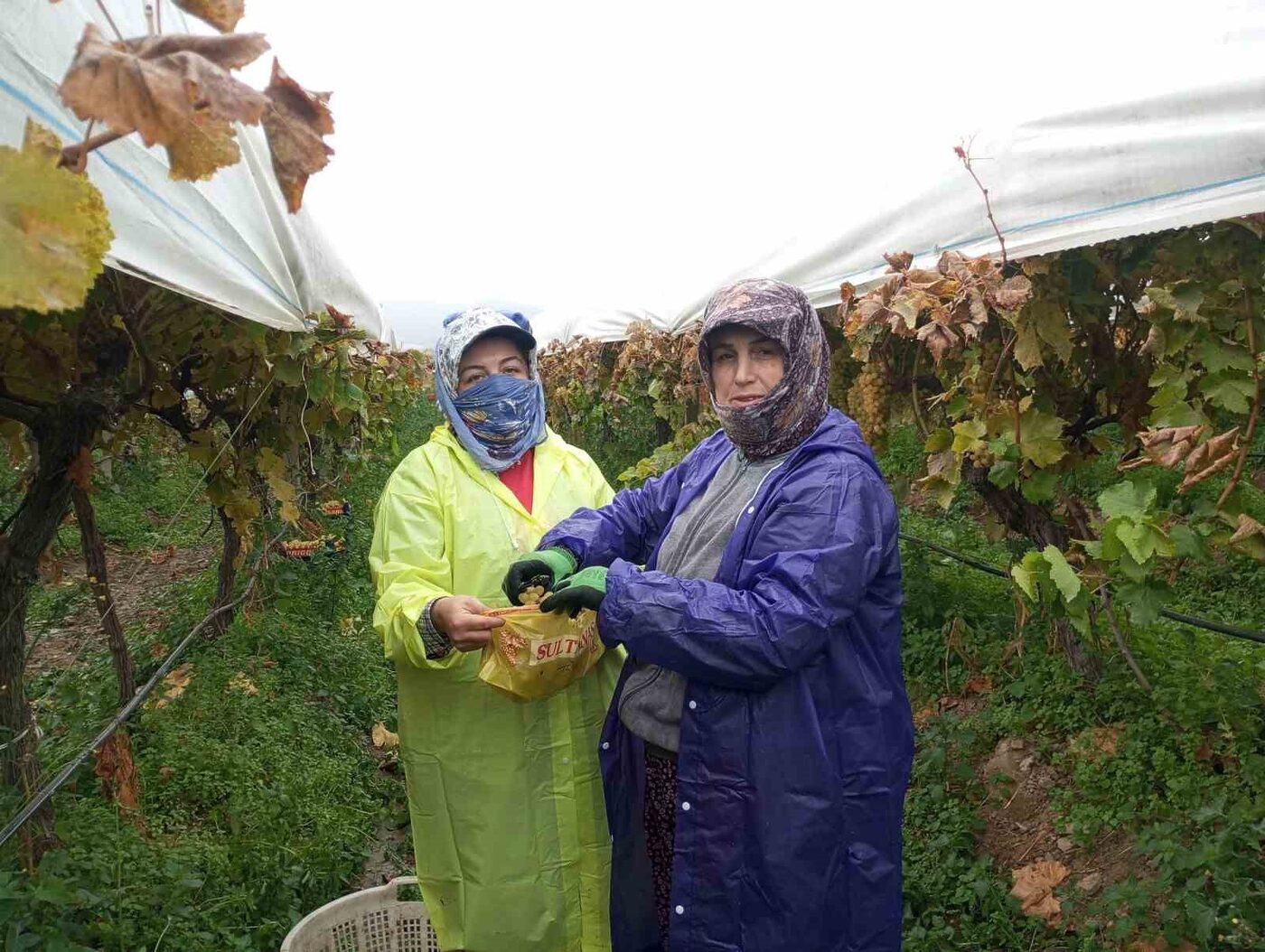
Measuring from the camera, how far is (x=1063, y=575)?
1.93m

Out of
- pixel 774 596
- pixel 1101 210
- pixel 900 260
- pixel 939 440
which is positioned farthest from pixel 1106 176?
pixel 774 596

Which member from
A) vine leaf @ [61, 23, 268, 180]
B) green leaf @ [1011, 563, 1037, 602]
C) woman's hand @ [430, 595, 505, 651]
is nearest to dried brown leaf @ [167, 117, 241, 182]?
vine leaf @ [61, 23, 268, 180]

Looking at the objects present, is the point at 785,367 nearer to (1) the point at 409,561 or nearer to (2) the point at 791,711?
(2) the point at 791,711

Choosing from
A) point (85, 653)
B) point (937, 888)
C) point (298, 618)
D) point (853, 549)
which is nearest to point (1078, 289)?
point (853, 549)

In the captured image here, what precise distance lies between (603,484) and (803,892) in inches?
47.3

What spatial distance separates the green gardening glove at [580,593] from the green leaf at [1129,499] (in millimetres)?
1021

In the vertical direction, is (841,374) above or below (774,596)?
above

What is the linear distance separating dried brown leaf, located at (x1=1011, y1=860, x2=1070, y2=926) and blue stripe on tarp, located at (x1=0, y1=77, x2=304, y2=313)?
2829 millimetres

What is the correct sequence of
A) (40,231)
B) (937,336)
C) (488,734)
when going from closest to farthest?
(40,231) < (488,734) < (937,336)

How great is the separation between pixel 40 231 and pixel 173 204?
716mm

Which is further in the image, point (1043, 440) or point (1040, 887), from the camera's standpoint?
point (1040, 887)

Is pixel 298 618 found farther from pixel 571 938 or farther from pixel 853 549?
pixel 853 549

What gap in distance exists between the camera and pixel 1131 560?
1.83m

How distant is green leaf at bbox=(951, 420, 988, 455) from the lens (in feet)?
8.43
